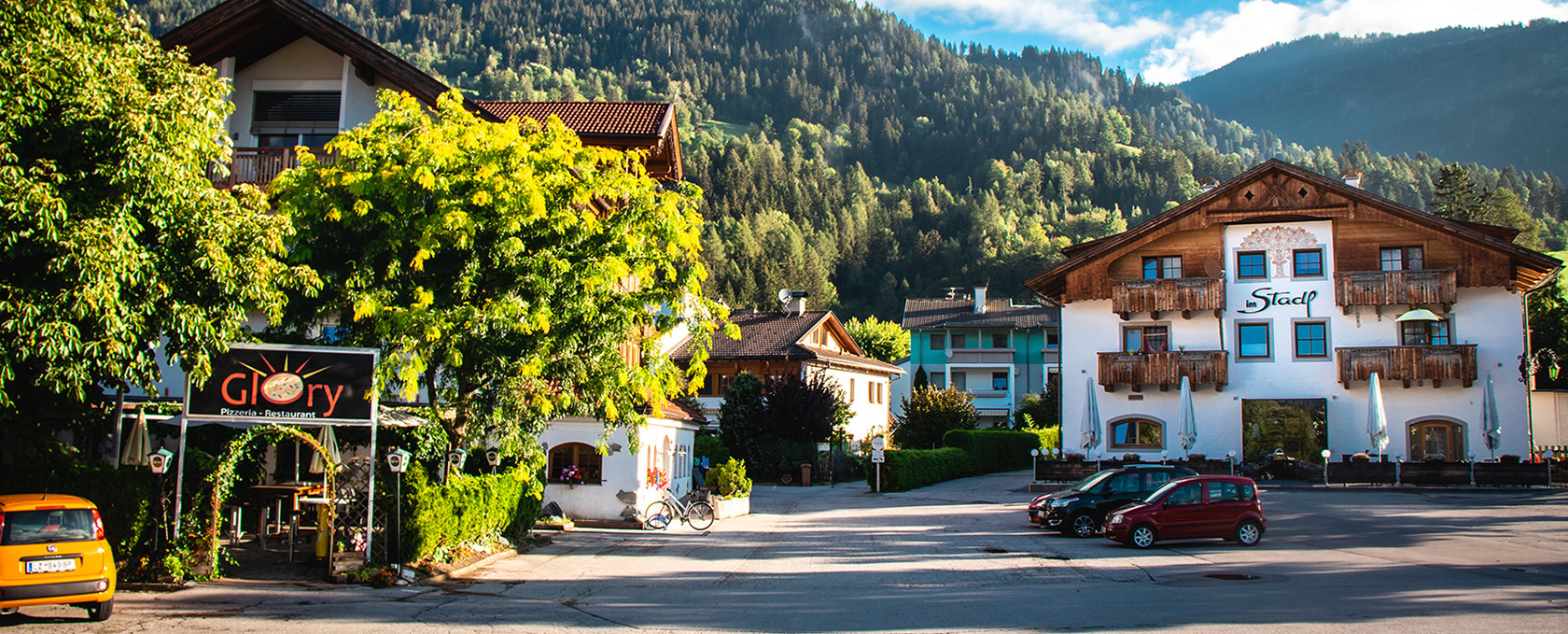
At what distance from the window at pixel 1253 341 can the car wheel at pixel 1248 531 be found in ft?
63.9

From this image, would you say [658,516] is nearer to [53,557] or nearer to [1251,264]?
[53,557]

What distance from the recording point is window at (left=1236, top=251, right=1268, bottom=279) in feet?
124

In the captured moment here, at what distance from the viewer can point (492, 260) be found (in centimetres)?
1641

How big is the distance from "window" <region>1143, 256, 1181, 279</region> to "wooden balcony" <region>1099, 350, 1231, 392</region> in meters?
3.03

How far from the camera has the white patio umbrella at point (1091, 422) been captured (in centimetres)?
3506

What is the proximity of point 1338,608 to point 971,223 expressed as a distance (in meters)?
125

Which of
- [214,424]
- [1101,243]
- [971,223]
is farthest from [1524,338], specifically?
[971,223]

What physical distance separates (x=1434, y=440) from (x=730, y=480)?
24357 millimetres

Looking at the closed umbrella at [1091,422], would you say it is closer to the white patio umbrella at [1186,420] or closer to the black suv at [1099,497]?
the white patio umbrella at [1186,420]

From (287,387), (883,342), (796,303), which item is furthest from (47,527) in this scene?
(883,342)

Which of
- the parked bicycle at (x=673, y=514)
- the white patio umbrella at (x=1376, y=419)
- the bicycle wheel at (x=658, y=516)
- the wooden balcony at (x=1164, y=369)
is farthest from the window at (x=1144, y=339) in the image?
the bicycle wheel at (x=658, y=516)

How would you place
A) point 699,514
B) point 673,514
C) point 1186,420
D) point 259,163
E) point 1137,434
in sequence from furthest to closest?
point 1137,434 < point 1186,420 < point 673,514 < point 699,514 < point 259,163

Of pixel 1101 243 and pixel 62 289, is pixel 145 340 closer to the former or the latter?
pixel 62 289

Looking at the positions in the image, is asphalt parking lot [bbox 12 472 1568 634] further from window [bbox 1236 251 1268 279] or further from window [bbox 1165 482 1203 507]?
window [bbox 1236 251 1268 279]
